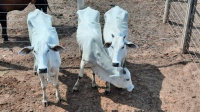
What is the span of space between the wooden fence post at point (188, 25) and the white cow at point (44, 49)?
3.31 m

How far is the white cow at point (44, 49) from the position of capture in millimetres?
6158

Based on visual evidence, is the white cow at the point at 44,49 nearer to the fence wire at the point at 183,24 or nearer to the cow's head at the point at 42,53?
the cow's head at the point at 42,53

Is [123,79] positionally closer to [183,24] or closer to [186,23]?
[186,23]

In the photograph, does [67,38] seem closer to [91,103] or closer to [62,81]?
[62,81]

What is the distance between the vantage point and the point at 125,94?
729 centimetres

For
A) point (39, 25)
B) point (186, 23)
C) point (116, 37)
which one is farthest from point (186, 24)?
point (39, 25)

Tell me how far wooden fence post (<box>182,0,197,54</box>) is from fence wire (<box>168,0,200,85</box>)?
0.29 ft

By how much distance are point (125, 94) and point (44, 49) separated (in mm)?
2072

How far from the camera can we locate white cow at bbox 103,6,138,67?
672 centimetres

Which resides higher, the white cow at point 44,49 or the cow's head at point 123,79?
the white cow at point 44,49

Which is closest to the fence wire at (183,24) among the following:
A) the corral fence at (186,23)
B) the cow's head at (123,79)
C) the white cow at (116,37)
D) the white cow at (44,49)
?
the corral fence at (186,23)

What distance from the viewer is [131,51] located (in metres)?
8.86

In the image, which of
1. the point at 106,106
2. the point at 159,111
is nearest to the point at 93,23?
the point at 106,106

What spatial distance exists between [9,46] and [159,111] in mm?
4265
